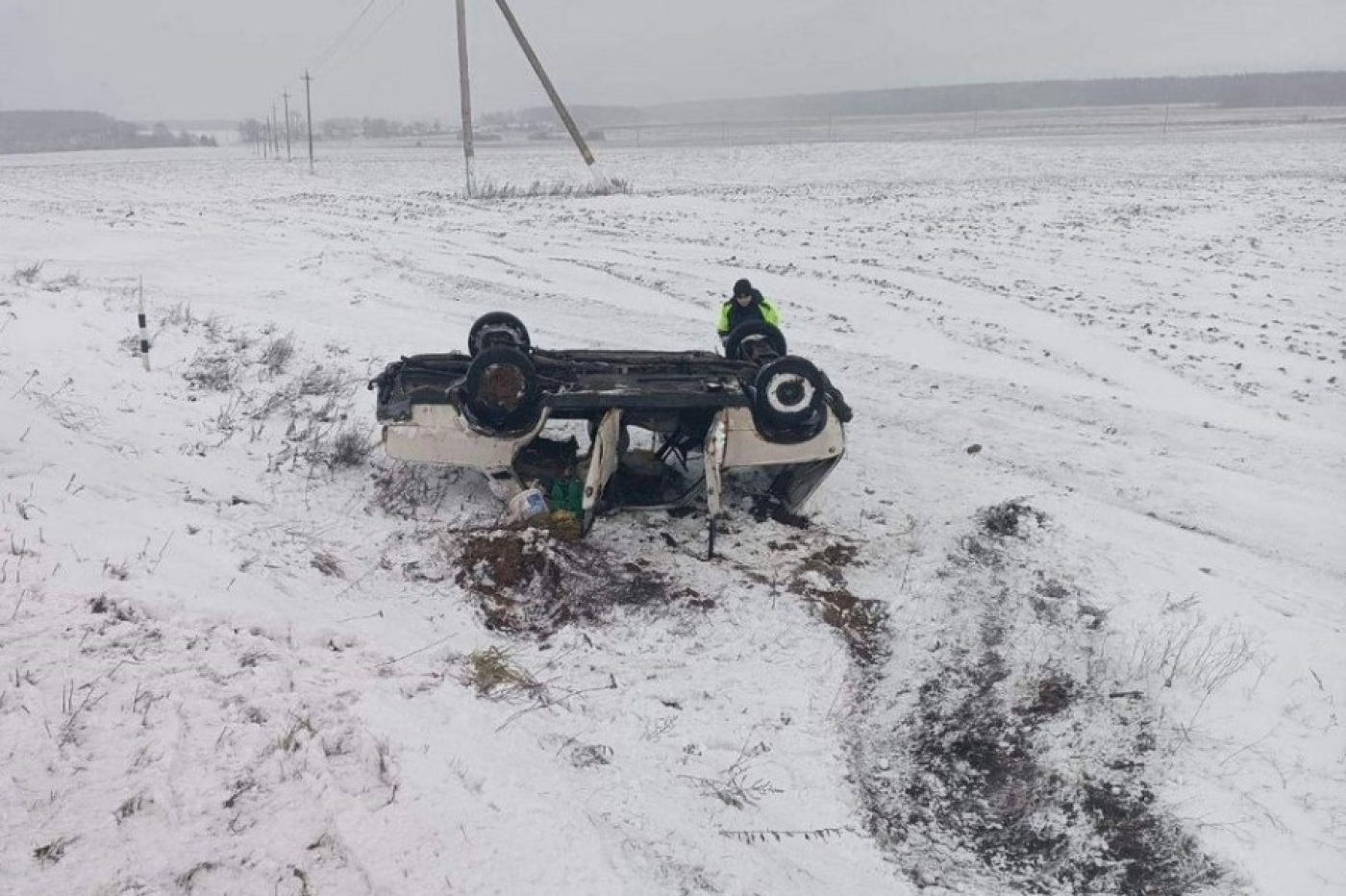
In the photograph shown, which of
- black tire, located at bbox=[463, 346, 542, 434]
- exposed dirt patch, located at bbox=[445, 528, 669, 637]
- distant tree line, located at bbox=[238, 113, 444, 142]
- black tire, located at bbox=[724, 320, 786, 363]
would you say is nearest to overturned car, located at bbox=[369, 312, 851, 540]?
black tire, located at bbox=[463, 346, 542, 434]

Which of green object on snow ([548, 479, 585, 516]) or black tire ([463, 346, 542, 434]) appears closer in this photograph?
black tire ([463, 346, 542, 434])

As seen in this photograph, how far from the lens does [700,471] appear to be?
7859 mm

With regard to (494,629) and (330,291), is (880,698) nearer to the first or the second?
(494,629)

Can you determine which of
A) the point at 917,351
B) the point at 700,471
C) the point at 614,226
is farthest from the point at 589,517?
the point at 614,226

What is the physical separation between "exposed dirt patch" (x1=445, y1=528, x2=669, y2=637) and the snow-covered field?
0.07 meters

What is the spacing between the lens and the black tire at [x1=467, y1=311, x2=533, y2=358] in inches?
325

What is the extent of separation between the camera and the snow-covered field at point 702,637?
11.9 feet

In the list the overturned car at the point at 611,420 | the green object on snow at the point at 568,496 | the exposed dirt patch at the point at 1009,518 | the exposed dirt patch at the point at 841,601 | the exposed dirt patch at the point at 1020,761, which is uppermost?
the overturned car at the point at 611,420

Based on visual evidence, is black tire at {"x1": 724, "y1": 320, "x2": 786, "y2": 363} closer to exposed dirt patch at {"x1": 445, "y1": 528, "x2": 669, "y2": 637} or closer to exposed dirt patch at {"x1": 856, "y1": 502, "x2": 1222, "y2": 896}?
exposed dirt patch at {"x1": 445, "y1": 528, "x2": 669, "y2": 637}

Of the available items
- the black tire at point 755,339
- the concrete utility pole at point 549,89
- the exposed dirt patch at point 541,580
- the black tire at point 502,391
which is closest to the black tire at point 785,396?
the exposed dirt patch at point 541,580

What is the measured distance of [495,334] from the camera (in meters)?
8.29

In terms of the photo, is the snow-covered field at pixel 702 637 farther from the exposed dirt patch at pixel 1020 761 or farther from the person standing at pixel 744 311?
the person standing at pixel 744 311

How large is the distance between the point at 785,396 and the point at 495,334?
3017mm

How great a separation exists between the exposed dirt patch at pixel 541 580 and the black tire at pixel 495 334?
2.39 meters
